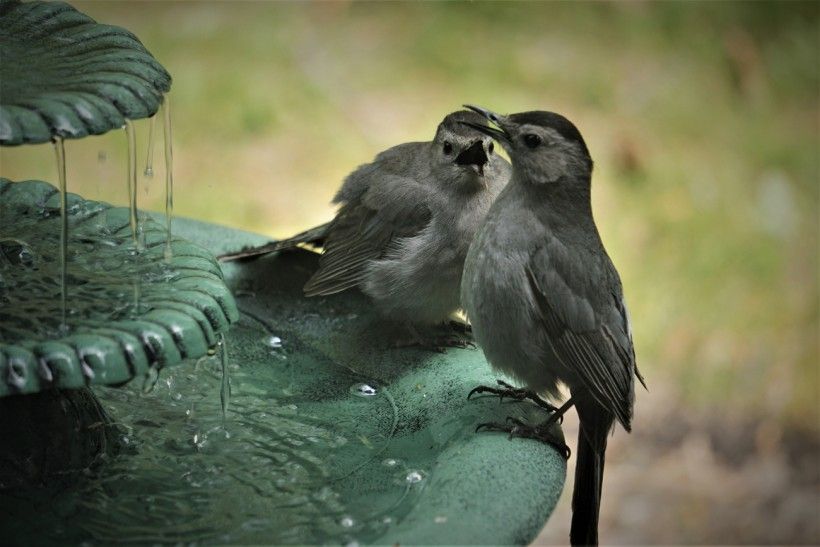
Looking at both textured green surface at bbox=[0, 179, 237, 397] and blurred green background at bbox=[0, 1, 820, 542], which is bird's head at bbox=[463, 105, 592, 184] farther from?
blurred green background at bbox=[0, 1, 820, 542]

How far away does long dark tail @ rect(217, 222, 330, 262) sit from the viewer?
16.5 ft

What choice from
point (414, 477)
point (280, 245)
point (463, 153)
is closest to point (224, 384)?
point (414, 477)

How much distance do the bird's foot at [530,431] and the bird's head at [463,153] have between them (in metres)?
1.28

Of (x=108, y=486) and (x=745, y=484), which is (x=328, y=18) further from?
(x=108, y=486)

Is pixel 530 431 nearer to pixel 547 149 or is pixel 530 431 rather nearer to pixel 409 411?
pixel 409 411

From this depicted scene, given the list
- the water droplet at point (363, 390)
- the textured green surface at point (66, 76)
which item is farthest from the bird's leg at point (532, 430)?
the textured green surface at point (66, 76)

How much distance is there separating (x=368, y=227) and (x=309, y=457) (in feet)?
4.50

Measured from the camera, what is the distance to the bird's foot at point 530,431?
378 cm

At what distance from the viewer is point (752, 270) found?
27.1 feet

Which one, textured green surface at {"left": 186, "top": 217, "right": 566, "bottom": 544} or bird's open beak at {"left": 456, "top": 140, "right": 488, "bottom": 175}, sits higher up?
bird's open beak at {"left": 456, "top": 140, "right": 488, "bottom": 175}

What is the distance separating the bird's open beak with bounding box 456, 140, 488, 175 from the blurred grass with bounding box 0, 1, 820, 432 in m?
3.23

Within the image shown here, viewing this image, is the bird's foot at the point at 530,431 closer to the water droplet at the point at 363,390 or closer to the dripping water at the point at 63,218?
the water droplet at the point at 363,390

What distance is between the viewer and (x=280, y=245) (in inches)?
199

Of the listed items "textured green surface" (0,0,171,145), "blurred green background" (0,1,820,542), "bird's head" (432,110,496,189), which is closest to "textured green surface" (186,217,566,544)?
"bird's head" (432,110,496,189)
